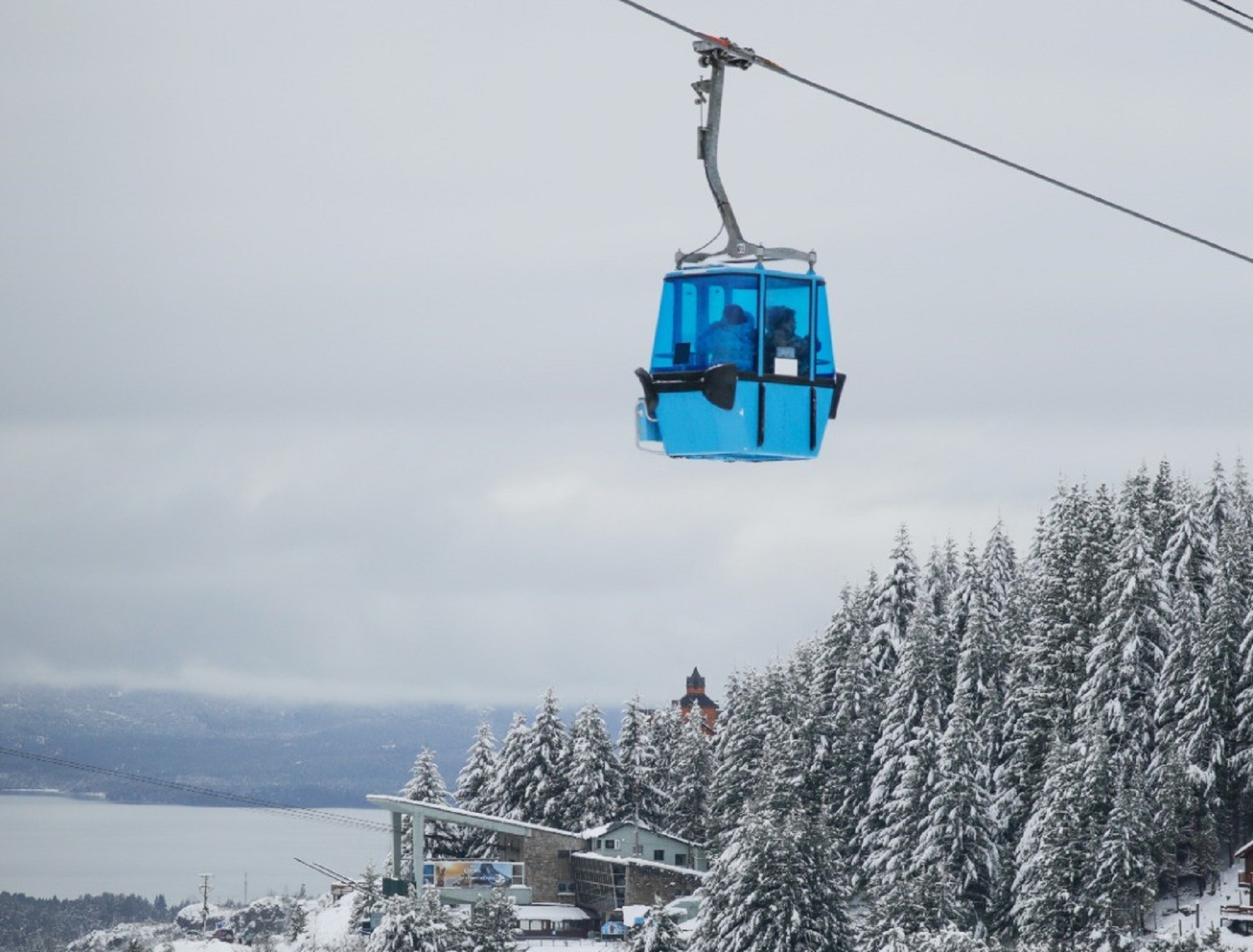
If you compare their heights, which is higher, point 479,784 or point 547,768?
point 547,768

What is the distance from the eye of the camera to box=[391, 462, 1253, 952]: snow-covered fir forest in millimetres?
64250

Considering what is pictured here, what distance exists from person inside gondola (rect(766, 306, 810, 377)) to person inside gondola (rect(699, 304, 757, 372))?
147mm

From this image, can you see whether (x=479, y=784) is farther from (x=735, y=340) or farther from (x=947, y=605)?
(x=735, y=340)

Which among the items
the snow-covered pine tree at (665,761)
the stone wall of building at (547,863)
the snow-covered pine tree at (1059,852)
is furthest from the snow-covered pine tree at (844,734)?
the snow-covered pine tree at (665,761)

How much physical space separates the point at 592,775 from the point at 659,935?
31.6 m

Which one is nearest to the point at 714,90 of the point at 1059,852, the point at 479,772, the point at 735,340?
the point at 735,340

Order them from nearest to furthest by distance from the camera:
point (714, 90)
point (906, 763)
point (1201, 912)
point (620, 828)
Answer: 1. point (714, 90)
2. point (1201, 912)
3. point (906, 763)
4. point (620, 828)

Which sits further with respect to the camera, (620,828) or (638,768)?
(638,768)

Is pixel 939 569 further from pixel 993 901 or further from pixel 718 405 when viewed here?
pixel 718 405

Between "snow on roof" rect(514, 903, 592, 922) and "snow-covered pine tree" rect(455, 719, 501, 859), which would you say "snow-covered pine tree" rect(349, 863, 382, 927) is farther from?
"snow on roof" rect(514, 903, 592, 922)

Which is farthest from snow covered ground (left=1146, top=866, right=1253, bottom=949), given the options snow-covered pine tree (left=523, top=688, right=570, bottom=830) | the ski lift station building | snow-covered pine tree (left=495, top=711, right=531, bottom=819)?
snow-covered pine tree (left=495, top=711, right=531, bottom=819)

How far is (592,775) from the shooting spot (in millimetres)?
97500

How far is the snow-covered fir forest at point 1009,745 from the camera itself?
64.2m

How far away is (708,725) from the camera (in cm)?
19050
